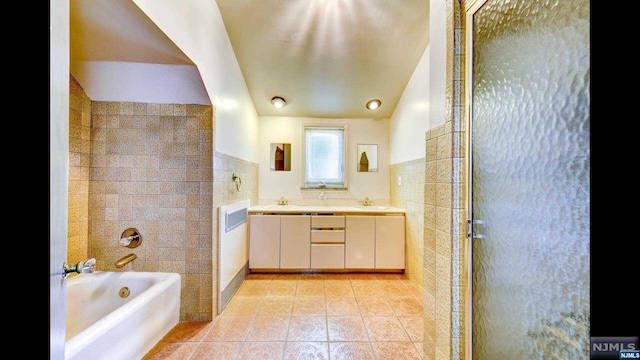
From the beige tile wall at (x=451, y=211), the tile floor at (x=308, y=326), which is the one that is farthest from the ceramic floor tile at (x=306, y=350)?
the beige tile wall at (x=451, y=211)

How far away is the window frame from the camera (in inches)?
150

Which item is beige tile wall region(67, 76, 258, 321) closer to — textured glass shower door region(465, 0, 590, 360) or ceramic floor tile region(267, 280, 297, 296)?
ceramic floor tile region(267, 280, 297, 296)

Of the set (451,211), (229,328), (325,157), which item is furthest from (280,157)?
(451,211)

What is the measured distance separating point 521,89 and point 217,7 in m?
2.36

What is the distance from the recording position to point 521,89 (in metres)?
0.96

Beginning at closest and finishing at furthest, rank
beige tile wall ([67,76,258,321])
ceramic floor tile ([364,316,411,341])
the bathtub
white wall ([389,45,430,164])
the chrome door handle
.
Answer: the chrome door handle
the bathtub
ceramic floor tile ([364,316,411,341])
beige tile wall ([67,76,258,321])
white wall ([389,45,430,164])

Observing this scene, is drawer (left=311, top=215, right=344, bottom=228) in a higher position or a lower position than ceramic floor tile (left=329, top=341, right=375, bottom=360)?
higher

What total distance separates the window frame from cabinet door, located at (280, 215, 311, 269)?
2.37 ft

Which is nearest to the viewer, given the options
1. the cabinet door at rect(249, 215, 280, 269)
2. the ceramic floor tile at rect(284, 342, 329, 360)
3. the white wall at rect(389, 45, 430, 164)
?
the ceramic floor tile at rect(284, 342, 329, 360)

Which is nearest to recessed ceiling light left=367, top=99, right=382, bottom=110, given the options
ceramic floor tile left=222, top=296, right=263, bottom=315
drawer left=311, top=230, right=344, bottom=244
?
drawer left=311, top=230, right=344, bottom=244

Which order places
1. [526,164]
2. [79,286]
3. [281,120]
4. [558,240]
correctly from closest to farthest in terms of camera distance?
[558,240] < [526,164] < [79,286] < [281,120]
